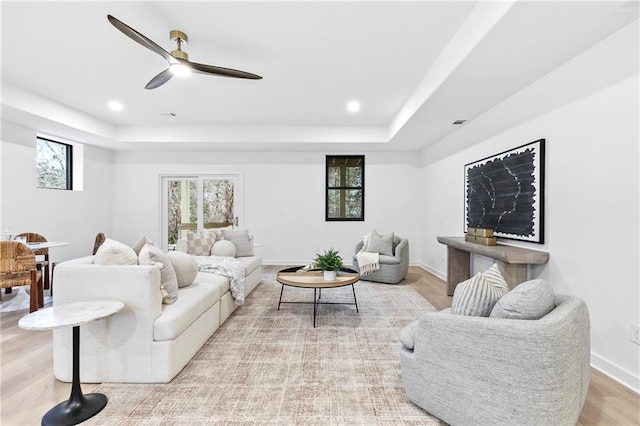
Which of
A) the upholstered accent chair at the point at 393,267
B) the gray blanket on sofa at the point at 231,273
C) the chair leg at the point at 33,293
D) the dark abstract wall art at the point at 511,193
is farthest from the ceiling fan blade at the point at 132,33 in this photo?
the upholstered accent chair at the point at 393,267

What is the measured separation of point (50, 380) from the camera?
224 centimetres

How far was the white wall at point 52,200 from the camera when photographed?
4602 mm

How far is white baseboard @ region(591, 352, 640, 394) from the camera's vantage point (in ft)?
6.91

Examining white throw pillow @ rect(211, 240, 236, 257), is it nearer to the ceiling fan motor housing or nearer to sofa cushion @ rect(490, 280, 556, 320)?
the ceiling fan motor housing

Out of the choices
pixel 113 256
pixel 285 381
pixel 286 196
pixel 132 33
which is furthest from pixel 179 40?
pixel 286 196

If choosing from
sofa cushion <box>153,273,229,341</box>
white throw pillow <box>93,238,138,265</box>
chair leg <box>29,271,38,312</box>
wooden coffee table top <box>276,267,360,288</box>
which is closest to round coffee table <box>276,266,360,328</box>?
wooden coffee table top <box>276,267,360,288</box>

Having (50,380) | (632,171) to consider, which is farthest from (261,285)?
(632,171)

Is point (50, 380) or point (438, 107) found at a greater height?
point (438, 107)

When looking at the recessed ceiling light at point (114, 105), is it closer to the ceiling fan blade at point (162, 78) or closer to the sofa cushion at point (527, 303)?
the ceiling fan blade at point (162, 78)

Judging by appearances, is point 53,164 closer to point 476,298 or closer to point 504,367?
point 476,298

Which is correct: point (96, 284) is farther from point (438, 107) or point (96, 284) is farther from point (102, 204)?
point (102, 204)

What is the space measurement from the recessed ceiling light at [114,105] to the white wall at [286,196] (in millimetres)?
1918

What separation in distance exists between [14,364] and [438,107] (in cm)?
470

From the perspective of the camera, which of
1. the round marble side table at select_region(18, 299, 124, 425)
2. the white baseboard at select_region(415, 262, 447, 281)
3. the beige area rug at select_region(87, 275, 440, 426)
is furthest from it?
the white baseboard at select_region(415, 262, 447, 281)
